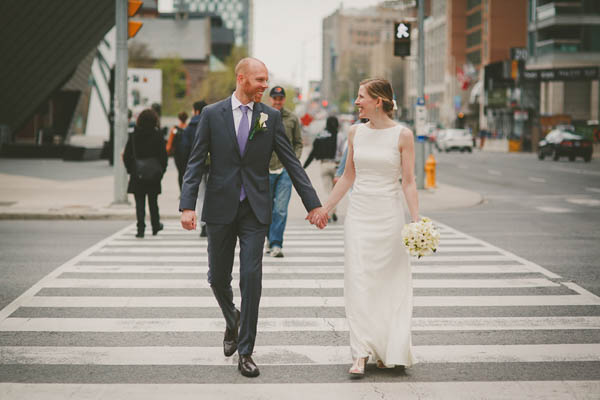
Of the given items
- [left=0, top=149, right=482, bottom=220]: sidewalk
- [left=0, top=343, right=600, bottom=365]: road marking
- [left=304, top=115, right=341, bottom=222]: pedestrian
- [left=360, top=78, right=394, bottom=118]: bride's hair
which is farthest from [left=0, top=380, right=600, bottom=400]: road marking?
[left=0, top=149, right=482, bottom=220]: sidewalk

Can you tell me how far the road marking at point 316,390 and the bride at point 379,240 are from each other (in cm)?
29

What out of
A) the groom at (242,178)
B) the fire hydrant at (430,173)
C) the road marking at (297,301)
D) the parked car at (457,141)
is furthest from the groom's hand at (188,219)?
the parked car at (457,141)

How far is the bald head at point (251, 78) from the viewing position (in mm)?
5293

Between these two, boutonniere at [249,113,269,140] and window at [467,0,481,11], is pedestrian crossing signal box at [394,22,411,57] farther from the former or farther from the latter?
window at [467,0,481,11]

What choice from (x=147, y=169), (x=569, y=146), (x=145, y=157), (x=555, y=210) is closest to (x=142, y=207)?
(x=147, y=169)

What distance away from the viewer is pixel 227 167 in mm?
5367

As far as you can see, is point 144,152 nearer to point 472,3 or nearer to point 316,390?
point 316,390

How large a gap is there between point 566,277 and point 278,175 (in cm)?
384

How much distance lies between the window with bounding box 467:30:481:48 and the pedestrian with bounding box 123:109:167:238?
3969 inches

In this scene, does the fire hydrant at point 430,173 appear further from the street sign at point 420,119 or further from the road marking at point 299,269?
the road marking at point 299,269

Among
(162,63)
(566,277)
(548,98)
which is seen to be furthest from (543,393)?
(162,63)

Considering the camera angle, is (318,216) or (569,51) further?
(569,51)

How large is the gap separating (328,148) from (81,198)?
718 centimetres

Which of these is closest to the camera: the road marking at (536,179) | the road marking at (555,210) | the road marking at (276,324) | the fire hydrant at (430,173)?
the road marking at (276,324)
